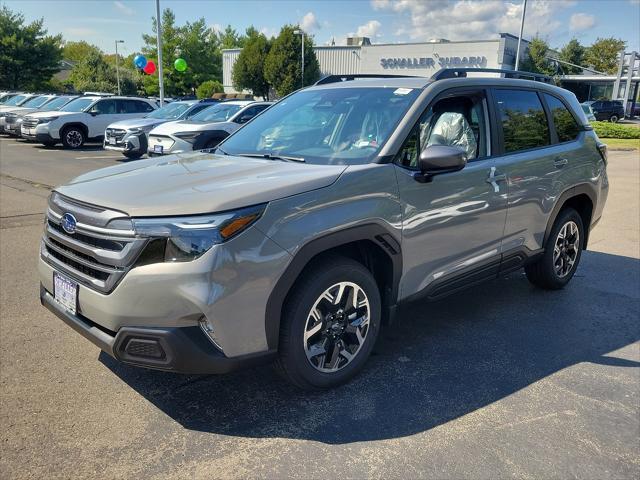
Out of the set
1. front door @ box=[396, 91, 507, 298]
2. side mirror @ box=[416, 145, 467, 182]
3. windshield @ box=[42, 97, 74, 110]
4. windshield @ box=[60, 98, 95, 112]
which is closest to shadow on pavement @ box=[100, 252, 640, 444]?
front door @ box=[396, 91, 507, 298]

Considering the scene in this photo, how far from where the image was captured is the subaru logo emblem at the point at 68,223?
9.53 feet

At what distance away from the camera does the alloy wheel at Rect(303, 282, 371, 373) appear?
311 cm

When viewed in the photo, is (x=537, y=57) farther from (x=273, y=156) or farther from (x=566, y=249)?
(x=273, y=156)

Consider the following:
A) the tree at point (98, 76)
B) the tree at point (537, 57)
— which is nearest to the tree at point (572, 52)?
the tree at point (537, 57)

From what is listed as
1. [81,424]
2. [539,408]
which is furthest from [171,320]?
[539,408]

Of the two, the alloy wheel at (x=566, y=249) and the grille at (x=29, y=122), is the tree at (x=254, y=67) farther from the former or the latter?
the alloy wheel at (x=566, y=249)

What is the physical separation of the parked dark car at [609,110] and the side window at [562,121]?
44.4 metres

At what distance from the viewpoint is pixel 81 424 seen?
2924 millimetres

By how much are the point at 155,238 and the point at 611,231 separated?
7.44m

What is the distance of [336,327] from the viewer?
3.22 m

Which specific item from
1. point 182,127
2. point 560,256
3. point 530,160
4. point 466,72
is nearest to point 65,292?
point 466,72

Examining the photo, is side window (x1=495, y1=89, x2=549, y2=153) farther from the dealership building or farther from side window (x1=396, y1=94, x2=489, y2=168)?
the dealership building

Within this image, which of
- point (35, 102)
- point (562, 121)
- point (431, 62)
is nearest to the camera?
point (562, 121)

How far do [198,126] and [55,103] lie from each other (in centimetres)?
1133
